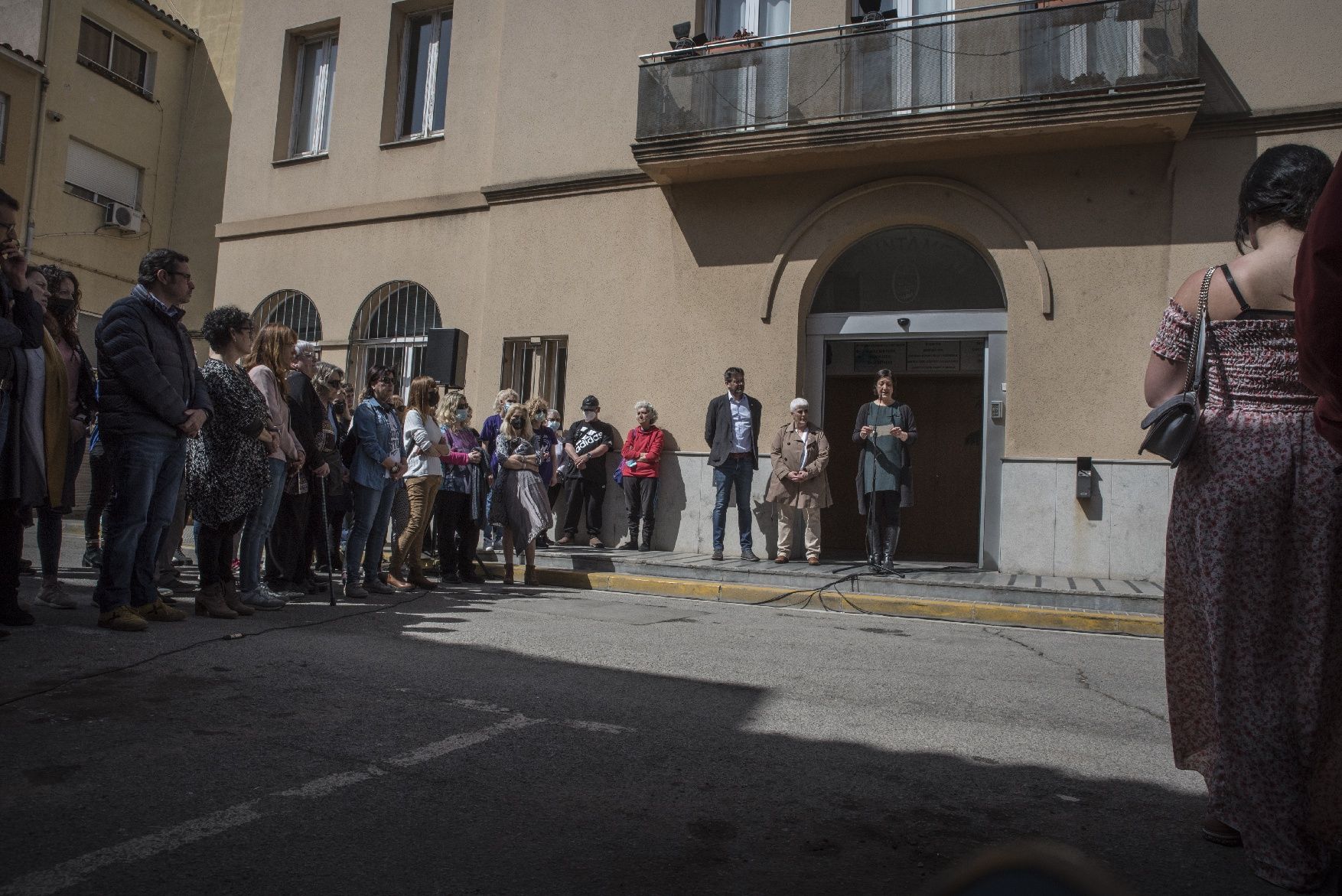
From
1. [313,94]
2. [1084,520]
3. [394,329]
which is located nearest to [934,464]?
[1084,520]

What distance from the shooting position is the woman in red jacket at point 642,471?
12.8 meters

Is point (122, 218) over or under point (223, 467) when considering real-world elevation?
over

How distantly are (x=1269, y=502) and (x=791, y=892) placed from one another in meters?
1.72

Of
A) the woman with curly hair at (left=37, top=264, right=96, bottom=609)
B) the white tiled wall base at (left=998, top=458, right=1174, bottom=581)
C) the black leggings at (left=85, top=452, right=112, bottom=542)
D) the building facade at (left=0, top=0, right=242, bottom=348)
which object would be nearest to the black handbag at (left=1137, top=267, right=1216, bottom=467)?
the woman with curly hair at (left=37, top=264, right=96, bottom=609)

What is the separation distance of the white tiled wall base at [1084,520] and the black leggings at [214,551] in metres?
8.31

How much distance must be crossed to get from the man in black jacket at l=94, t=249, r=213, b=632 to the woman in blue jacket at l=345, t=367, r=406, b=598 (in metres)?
2.29

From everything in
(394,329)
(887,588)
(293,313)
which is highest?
(293,313)

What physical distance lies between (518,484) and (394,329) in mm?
6599

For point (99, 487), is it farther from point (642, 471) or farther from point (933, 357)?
point (933, 357)

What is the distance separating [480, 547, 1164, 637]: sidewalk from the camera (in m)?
9.16

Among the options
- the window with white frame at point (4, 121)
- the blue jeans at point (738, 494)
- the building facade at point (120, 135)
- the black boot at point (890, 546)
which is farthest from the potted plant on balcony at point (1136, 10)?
the window with white frame at point (4, 121)

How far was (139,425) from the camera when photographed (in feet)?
19.0

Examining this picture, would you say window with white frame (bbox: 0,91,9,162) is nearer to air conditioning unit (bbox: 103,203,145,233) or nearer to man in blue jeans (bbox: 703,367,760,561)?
air conditioning unit (bbox: 103,203,145,233)

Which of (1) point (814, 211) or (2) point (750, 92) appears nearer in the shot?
(2) point (750, 92)
